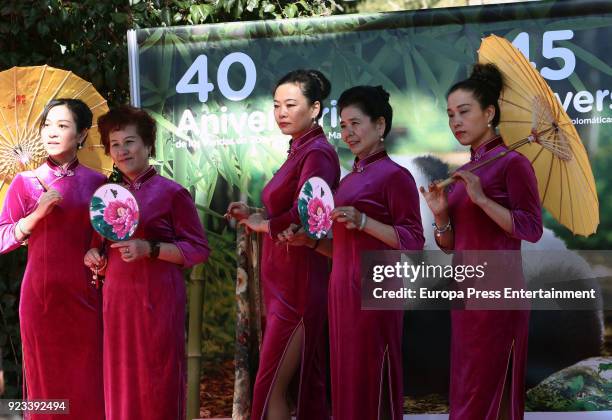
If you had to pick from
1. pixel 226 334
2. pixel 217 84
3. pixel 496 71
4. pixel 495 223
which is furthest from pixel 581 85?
pixel 226 334

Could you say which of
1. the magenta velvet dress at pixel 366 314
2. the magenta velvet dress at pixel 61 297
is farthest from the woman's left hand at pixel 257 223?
the magenta velvet dress at pixel 61 297

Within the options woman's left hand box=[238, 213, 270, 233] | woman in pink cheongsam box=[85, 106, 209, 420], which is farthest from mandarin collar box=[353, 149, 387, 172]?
woman in pink cheongsam box=[85, 106, 209, 420]

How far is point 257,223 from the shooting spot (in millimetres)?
5113

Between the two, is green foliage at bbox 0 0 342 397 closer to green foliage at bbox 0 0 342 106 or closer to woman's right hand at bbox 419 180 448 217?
green foliage at bbox 0 0 342 106

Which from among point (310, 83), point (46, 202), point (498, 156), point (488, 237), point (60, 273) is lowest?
point (60, 273)

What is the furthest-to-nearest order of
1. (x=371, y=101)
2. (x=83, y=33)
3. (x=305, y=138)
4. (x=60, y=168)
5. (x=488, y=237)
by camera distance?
(x=83, y=33) < (x=60, y=168) < (x=305, y=138) < (x=371, y=101) < (x=488, y=237)

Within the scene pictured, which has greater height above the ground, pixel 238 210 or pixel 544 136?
pixel 544 136

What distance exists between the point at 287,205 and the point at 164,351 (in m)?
0.87

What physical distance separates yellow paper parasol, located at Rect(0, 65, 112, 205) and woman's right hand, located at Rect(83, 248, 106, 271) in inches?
22.3

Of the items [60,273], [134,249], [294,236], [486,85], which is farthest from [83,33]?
[486,85]

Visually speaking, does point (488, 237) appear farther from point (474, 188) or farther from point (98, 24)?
point (98, 24)

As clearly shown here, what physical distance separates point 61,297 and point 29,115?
36.3 inches

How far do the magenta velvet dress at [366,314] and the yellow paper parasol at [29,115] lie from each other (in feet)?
4.44

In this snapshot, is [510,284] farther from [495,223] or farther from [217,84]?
[217,84]
